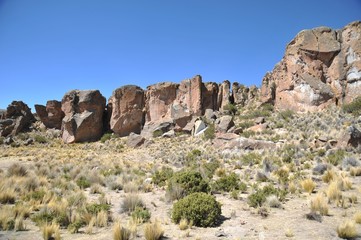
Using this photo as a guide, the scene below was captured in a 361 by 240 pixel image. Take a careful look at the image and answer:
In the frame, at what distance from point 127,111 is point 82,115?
26.3 ft

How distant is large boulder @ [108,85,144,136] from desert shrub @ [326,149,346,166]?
3725 centimetres

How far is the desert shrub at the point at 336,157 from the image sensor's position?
14.5 metres

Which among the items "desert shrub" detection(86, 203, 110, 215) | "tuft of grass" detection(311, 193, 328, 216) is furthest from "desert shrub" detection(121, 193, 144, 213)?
"tuft of grass" detection(311, 193, 328, 216)

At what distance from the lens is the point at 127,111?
161ft

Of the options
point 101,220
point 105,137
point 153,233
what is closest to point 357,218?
point 153,233

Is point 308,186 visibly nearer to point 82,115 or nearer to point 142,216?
point 142,216

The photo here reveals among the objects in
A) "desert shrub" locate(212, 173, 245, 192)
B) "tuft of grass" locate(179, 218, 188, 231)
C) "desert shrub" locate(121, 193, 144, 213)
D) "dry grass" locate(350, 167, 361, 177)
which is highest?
"dry grass" locate(350, 167, 361, 177)

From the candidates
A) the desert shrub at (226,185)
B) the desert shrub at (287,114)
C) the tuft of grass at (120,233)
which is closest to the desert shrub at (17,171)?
the desert shrub at (226,185)

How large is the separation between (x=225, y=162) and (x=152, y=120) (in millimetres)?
29890

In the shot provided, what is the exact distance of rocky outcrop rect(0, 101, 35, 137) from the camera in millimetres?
50406

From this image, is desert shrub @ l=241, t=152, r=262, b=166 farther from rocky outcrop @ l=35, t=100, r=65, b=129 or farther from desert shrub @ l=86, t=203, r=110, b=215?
rocky outcrop @ l=35, t=100, r=65, b=129

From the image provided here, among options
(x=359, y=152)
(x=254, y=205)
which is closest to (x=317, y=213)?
(x=254, y=205)

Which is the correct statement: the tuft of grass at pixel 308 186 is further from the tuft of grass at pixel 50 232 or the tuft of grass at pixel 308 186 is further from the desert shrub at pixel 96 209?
the tuft of grass at pixel 50 232

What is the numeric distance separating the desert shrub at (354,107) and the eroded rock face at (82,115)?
38780mm
